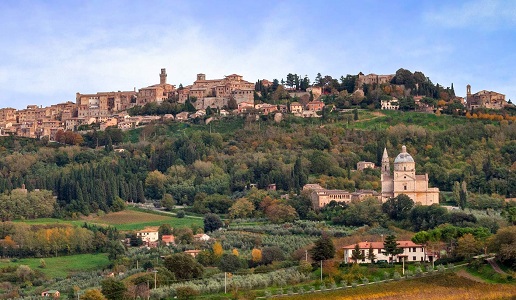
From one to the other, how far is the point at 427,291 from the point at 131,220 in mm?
33582

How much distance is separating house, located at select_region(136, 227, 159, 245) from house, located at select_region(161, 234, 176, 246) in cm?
117

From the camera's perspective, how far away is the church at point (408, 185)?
6862 cm

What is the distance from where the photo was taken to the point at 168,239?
211ft

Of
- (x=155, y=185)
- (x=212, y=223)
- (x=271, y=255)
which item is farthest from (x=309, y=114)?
(x=271, y=255)

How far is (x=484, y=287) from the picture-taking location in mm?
43625

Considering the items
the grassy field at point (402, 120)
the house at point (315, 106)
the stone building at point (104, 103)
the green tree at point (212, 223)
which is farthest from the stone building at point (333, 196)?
the stone building at point (104, 103)

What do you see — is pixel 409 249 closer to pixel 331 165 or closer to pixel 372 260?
pixel 372 260

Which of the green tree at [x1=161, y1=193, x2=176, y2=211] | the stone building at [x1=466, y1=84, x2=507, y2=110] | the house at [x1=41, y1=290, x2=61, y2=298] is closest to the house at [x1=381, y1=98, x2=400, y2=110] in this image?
the stone building at [x1=466, y1=84, x2=507, y2=110]

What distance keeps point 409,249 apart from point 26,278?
67.9 feet

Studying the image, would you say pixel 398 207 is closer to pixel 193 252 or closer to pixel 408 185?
pixel 408 185

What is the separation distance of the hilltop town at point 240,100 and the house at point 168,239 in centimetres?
3601

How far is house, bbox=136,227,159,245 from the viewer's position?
216ft

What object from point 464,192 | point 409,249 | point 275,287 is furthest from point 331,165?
point 275,287

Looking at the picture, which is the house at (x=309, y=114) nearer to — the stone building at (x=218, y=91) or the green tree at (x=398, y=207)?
the stone building at (x=218, y=91)
